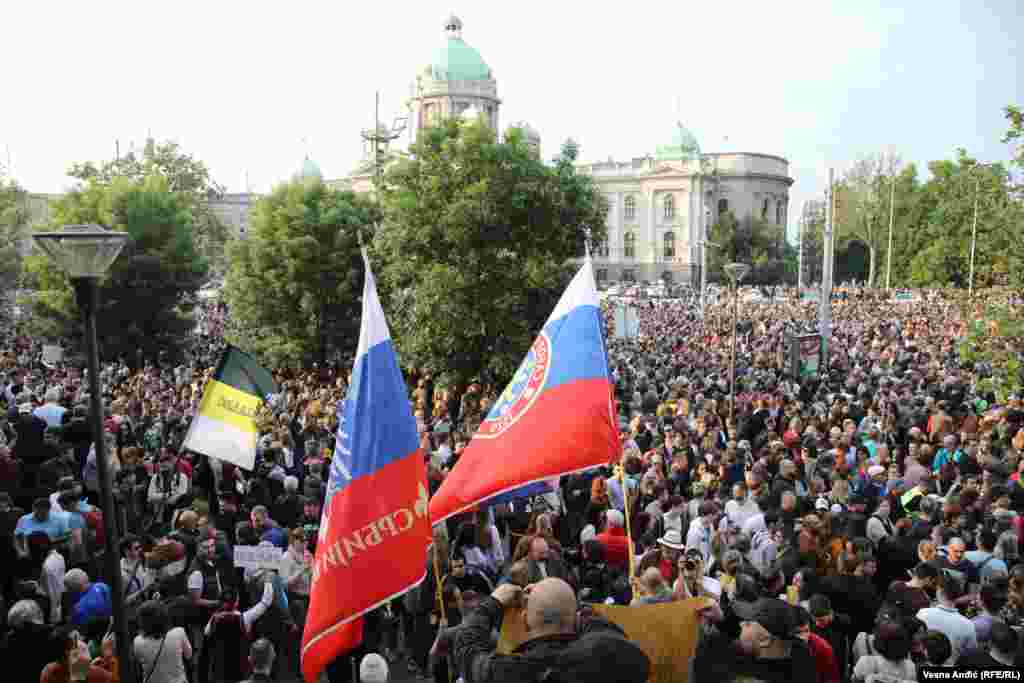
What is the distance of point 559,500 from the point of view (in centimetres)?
990

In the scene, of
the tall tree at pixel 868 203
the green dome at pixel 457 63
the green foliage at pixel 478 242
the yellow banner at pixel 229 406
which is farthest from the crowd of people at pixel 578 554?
the green dome at pixel 457 63

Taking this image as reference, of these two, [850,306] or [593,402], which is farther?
[850,306]

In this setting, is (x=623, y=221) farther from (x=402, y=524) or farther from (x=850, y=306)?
(x=402, y=524)

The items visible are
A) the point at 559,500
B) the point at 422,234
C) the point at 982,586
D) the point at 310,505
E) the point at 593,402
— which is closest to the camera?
the point at 982,586

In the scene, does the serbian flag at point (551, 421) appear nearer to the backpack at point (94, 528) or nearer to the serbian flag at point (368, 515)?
the serbian flag at point (368, 515)

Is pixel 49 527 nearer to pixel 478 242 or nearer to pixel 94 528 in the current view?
pixel 94 528

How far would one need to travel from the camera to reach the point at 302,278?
24.1 meters

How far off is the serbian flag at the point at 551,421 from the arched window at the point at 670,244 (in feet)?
277

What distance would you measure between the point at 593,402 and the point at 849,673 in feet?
8.36

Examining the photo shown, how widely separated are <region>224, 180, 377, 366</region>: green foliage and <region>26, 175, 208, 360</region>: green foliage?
1.90 meters

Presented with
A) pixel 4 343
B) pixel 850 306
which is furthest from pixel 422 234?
pixel 850 306

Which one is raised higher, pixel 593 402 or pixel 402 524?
pixel 593 402

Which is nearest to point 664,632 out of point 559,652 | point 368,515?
point 559,652

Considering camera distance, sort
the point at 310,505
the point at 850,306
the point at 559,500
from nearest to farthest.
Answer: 1. the point at 310,505
2. the point at 559,500
3. the point at 850,306
